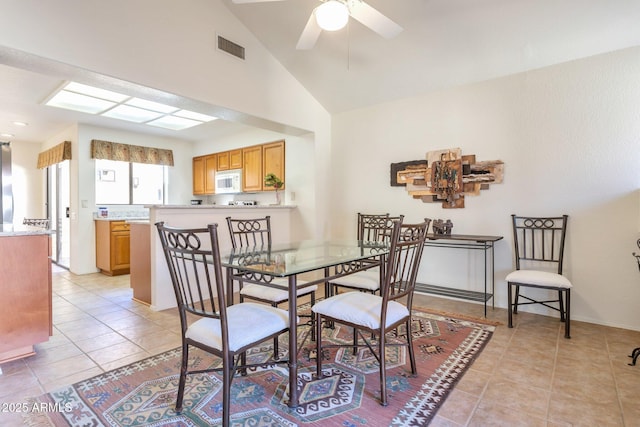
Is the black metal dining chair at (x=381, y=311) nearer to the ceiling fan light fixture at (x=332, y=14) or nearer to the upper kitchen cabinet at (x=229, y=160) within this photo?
the ceiling fan light fixture at (x=332, y=14)

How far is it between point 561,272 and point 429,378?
191cm

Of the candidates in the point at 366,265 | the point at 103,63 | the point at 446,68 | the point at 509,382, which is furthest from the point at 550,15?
the point at 103,63

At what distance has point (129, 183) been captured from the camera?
5.97 metres

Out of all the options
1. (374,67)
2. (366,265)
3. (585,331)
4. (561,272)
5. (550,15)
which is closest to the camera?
(366,265)

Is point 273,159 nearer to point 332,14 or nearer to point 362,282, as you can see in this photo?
point 362,282

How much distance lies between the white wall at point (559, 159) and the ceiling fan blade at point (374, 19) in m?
1.65

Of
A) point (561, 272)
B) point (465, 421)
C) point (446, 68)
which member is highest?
point (446, 68)

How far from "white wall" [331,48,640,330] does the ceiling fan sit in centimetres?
167

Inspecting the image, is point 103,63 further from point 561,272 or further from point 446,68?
point 561,272

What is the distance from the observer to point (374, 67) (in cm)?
361

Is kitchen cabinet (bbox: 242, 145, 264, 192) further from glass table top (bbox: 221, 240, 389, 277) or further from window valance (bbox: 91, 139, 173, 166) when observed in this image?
glass table top (bbox: 221, 240, 389, 277)

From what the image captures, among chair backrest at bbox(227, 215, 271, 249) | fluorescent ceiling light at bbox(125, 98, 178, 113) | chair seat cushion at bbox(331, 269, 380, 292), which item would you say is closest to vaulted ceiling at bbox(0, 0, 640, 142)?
fluorescent ceiling light at bbox(125, 98, 178, 113)

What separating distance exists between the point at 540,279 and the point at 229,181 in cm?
474

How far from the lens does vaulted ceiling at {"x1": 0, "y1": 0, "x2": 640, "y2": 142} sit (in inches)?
102
